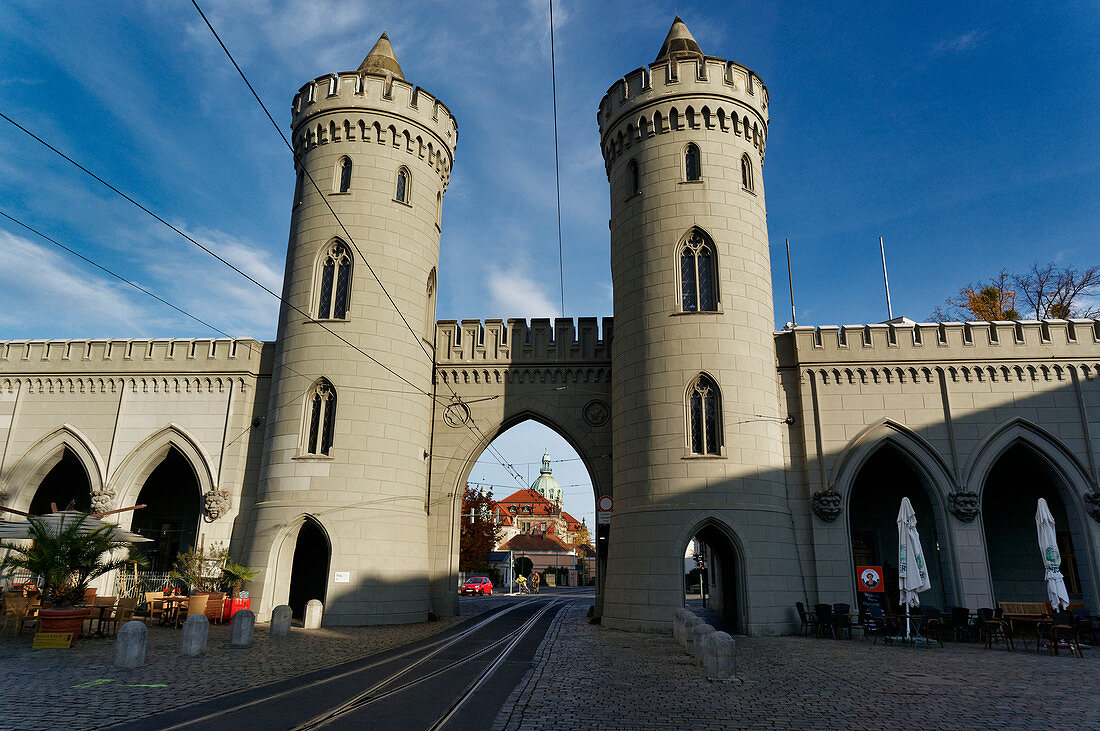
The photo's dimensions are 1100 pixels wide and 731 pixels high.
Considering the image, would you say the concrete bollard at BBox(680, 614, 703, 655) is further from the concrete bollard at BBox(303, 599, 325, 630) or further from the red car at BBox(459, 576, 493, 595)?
the red car at BBox(459, 576, 493, 595)

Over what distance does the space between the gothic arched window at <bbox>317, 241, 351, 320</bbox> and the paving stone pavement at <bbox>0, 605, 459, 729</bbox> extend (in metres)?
Result: 10.1

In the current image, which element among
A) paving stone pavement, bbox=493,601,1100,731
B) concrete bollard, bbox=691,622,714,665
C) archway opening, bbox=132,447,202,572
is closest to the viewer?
paving stone pavement, bbox=493,601,1100,731

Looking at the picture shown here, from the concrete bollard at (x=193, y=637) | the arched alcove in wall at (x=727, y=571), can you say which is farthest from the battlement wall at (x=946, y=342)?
the concrete bollard at (x=193, y=637)

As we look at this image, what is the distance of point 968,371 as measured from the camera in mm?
22016

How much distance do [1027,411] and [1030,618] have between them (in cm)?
761

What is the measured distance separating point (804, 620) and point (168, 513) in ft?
75.6

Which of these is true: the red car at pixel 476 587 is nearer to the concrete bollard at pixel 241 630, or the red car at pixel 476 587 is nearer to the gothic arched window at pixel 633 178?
the gothic arched window at pixel 633 178

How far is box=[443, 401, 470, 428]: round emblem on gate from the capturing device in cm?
2533

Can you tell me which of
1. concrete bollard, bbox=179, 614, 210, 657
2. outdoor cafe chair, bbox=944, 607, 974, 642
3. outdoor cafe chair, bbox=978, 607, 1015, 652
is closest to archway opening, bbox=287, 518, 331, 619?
concrete bollard, bbox=179, 614, 210, 657

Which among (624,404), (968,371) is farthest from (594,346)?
(968,371)

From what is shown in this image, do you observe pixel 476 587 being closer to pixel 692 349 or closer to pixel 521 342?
pixel 521 342

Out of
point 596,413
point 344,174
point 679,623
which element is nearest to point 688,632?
point 679,623

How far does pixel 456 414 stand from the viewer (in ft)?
83.5

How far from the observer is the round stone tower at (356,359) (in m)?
20.7
